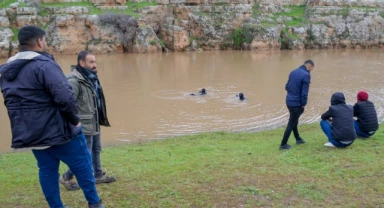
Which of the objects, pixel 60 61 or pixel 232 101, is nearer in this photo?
pixel 232 101

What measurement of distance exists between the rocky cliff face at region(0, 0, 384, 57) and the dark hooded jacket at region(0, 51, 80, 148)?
84.8 ft

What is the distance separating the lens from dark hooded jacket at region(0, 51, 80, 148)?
3.56 meters

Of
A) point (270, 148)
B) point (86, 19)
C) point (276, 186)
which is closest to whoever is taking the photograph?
point (276, 186)

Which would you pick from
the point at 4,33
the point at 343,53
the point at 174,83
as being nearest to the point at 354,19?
the point at 343,53

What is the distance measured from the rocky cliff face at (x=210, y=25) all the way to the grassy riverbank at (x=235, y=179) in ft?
77.9

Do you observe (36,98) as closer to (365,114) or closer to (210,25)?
(365,114)

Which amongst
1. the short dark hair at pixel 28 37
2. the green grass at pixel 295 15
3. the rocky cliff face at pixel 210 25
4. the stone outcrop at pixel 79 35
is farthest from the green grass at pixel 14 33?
the short dark hair at pixel 28 37

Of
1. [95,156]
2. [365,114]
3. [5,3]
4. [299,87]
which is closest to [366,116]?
[365,114]

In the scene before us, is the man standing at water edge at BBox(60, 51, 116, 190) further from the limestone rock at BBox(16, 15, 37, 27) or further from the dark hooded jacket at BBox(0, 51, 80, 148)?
the limestone rock at BBox(16, 15, 37, 27)

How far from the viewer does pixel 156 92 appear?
57.4ft

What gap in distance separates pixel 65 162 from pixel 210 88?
14.7m

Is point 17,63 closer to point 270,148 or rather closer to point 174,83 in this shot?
point 270,148

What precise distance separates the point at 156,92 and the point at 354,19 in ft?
88.1

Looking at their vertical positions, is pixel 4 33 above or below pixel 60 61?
above
